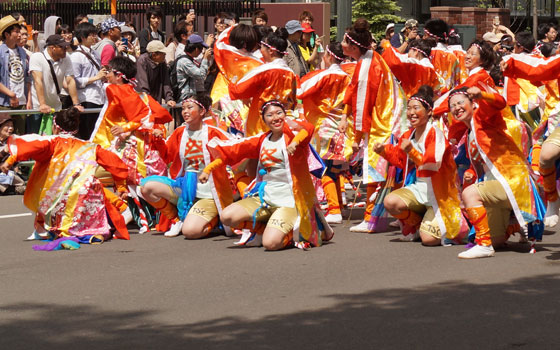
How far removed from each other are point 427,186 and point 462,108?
84 centimetres

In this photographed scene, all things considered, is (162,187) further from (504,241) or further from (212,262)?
(504,241)

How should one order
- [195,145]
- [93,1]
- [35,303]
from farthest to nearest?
[93,1], [195,145], [35,303]

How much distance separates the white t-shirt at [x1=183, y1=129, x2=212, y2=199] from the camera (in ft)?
33.7

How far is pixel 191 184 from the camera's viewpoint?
10281mm

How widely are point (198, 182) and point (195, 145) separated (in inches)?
13.5

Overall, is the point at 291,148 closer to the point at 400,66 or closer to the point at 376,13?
the point at 400,66

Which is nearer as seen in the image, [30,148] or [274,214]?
[274,214]

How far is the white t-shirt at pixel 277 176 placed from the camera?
9.48 meters

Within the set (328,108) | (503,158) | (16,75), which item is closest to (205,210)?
(328,108)

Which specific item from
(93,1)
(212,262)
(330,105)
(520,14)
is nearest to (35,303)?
(212,262)

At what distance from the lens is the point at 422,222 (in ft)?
31.1

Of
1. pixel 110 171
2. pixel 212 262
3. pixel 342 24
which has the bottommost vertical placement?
pixel 212 262

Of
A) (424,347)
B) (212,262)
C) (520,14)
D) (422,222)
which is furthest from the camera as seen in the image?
(520,14)

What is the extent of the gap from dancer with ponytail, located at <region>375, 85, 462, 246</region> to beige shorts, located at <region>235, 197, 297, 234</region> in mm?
834
